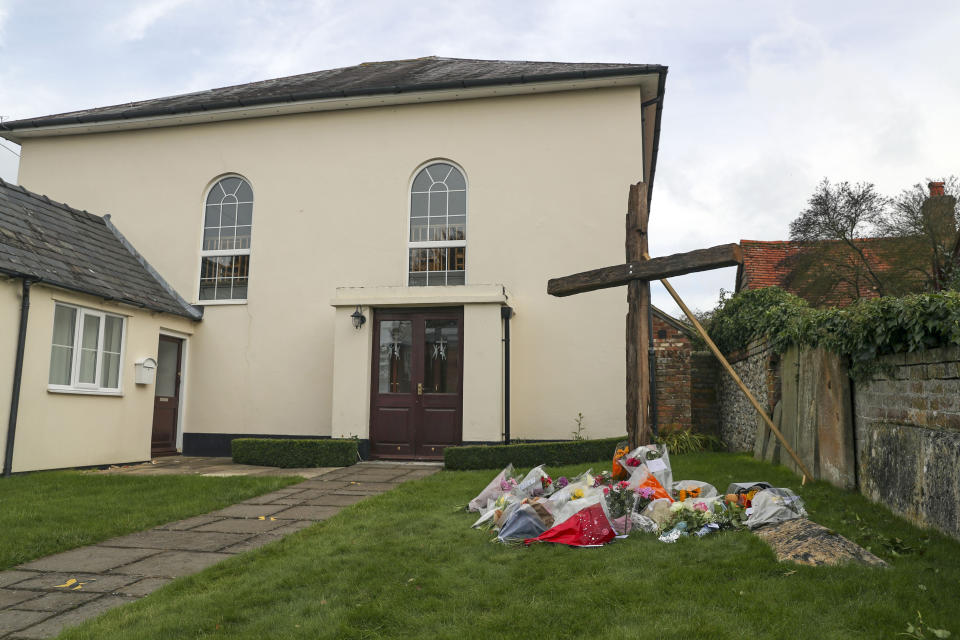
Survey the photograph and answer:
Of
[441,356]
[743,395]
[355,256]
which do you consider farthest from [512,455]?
[355,256]

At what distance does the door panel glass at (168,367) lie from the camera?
38.4ft

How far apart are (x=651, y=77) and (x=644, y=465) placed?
808cm

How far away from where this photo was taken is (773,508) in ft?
14.4

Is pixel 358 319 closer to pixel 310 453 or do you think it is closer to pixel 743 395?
pixel 310 453

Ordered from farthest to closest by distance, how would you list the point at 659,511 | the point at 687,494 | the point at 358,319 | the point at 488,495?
1. the point at 358,319
2. the point at 488,495
3. the point at 687,494
4. the point at 659,511

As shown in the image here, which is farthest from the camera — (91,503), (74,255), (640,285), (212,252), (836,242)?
(836,242)

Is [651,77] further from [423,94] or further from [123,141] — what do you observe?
[123,141]

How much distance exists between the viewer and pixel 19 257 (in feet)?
28.1

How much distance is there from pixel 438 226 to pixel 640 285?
6295 millimetres

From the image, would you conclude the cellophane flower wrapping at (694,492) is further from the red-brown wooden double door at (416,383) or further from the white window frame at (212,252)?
the white window frame at (212,252)

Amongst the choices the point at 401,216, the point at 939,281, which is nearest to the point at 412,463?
the point at 401,216

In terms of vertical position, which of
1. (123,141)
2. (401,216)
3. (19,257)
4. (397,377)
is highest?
(123,141)

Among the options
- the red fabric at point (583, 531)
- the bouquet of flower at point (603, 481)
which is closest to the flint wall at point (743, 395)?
the bouquet of flower at point (603, 481)

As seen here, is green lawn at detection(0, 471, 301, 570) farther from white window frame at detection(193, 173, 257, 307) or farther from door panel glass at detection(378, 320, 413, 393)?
white window frame at detection(193, 173, 257, 307)
